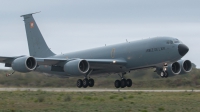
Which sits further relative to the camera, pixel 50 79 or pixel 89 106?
pixel 50 79

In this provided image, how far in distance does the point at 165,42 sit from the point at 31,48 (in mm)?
18304

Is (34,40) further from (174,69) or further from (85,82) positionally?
(174,69)

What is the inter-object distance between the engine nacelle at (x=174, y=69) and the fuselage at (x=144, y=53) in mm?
4020

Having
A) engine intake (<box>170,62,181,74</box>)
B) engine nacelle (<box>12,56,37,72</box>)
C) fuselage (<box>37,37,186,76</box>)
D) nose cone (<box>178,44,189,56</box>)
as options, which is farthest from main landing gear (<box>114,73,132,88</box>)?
engine nacelle (<box>12,56,37,72</box>)

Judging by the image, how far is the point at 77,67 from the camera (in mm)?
41281

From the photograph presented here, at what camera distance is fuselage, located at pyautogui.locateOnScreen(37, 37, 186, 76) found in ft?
131

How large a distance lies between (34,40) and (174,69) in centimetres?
1666

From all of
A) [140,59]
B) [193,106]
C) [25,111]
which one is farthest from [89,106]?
[140,59]

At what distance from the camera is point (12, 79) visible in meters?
52.5

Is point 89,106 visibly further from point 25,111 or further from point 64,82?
point 64,82

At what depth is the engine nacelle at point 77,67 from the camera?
136ft

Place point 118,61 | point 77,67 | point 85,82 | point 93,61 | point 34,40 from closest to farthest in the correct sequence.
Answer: point 77,67
point 118,61
point 93,61
point 85,82
point 34,40

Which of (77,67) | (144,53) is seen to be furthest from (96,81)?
(144,53)

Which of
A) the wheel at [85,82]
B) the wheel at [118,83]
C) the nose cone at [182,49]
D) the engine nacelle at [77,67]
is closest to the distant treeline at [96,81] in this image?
the wheel at [118,83]
